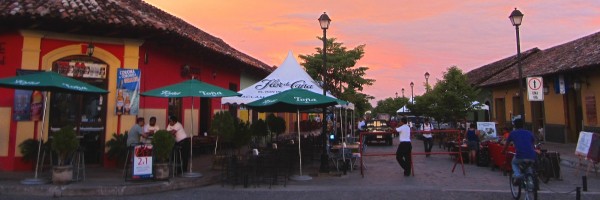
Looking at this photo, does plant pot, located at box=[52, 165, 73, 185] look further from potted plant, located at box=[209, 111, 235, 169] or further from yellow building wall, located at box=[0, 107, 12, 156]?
potted plant, located at box=[209, 111, 235, 169]

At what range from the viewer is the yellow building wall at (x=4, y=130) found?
10.4 meters

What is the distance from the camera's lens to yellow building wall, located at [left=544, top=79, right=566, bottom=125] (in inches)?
837

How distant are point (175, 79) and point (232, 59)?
2847mm

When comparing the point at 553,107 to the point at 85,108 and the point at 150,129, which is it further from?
the point at 85,108

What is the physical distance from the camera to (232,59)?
16.1 metres

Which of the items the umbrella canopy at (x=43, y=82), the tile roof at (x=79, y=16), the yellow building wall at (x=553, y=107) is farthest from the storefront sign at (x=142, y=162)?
the yellow building wall at (x=553, y=107)

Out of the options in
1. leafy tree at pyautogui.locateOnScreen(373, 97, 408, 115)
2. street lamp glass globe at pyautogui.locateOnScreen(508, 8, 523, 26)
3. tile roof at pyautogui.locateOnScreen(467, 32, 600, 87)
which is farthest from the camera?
leafy tree at pyautogui.locateOnScreen(373, 97, 408, 115)

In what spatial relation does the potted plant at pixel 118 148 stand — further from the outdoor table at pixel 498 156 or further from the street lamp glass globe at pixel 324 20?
the outdoor table at pixel 498 156

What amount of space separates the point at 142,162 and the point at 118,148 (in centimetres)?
230

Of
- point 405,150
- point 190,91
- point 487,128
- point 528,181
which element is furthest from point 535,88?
point 190,91

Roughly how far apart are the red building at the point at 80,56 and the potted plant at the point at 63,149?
2.53 meters

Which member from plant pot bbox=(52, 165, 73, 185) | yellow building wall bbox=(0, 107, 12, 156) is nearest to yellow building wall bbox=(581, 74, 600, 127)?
plant pot bbox=(52, 165, 73, 185)

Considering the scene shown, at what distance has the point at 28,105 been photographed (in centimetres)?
1054

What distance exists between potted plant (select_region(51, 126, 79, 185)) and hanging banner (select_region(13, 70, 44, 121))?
8.37ft
